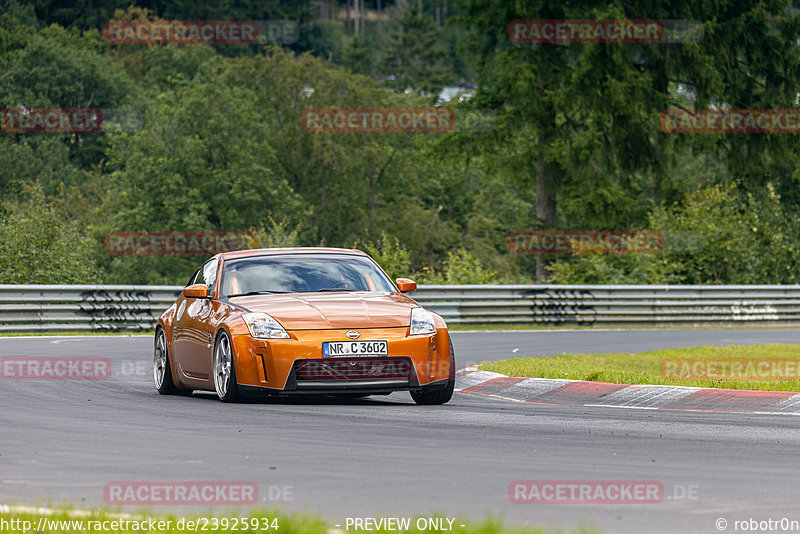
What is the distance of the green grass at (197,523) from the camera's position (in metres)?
5.41

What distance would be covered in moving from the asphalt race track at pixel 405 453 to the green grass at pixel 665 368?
1.74m

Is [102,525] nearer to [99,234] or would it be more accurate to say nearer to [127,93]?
[99,234]

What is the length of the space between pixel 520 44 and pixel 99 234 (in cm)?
2865

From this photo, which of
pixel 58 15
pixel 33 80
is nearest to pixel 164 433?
pixel 33 80

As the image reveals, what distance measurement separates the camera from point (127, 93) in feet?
298

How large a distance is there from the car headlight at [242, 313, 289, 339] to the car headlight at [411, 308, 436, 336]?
1.13 meters

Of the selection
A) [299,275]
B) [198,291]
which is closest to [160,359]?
[198,291]

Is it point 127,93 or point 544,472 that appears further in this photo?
point 127,93

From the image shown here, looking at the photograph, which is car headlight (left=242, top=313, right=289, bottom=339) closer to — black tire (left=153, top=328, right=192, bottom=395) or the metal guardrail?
black tire (left=153, top=328, right=192, bottom=395)

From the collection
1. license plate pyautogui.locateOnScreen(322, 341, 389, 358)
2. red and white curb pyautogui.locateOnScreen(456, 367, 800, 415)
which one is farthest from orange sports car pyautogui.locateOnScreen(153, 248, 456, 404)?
red and white curb pyautogui.locateOnScreen(456, 367, 800, 415)

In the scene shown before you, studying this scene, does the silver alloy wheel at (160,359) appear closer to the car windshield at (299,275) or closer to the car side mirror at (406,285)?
the car windshield at (299,275)

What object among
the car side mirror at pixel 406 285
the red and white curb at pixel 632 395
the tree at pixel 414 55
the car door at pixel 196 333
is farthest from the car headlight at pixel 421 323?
the tree at pixel 414 55

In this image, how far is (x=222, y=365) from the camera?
1164 centimetres

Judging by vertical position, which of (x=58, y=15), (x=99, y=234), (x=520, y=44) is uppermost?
(x=58, y=15)
